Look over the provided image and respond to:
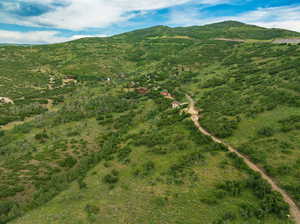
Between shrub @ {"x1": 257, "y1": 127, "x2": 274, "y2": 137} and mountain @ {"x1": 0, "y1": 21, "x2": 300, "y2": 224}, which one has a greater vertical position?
shrub @ {"x1": 257, "y1": 127, "x2": 274, "y2": 137}

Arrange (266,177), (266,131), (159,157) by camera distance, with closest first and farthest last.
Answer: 1. (266,177)
2. (159,157)
3. (266,131)

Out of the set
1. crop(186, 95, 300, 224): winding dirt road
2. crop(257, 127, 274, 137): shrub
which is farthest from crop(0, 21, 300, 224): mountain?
crop(257, 127, 274, 137): shrub

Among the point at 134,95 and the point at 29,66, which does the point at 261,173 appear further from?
the point at 29,66

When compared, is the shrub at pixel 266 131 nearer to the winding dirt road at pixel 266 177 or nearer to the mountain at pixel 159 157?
the mountain at pixel 159 157

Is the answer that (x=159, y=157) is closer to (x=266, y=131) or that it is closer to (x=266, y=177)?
(x=266, y=177)

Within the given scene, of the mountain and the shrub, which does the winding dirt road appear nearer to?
the mountain

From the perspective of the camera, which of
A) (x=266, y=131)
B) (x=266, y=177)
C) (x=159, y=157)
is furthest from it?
(x=266, y=131)

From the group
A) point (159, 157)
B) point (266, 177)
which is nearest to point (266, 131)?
point (266, 177)

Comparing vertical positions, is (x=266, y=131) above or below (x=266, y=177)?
above

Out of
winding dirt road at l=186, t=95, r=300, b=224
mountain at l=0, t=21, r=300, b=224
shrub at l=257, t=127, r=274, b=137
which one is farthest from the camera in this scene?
shrub at l=257, t=127, r=274, b=137

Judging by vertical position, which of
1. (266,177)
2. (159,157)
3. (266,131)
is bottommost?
(159,157)

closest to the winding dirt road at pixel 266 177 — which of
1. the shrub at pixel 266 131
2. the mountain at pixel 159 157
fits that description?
the mountain at pixel 159 157
